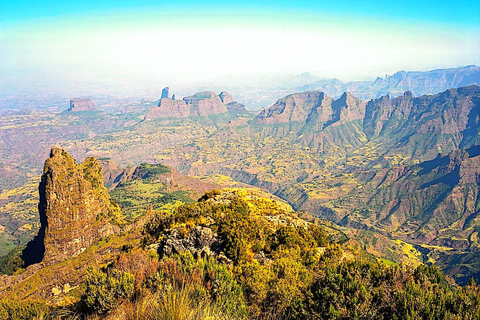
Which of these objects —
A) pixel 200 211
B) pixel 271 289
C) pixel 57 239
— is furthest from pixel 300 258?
pixel 57 239

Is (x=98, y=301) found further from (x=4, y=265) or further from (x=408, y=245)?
(x=408, y=245)

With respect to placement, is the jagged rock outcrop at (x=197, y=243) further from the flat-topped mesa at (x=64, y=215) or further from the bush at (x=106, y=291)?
the flat-topped mesa at (x=64, y=215)

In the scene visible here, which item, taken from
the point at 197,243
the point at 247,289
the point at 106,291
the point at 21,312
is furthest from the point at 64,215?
the point at 247,289

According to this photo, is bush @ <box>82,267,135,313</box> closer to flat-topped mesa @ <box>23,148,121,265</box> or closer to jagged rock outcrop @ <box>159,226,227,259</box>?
jagged rock outcrop @ <box>159,226,227,259</box>

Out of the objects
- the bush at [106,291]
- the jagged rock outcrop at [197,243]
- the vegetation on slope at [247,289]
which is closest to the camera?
the vegetation on slope at [247,289]

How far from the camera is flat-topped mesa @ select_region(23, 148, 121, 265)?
7594cm

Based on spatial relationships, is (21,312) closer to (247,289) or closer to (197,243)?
(197,243)

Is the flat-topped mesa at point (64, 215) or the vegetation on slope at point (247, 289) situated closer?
the vegetation on slope at point (247, 289)

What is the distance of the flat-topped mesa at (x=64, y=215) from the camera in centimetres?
7594

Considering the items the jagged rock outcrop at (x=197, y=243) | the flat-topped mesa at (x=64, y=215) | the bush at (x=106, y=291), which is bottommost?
the flat-topped mesa at (x=64, y=215)

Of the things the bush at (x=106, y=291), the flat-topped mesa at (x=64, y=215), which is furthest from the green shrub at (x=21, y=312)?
the flat-topped mesa at (x=64, y=215)

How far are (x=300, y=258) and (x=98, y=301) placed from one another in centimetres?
2058

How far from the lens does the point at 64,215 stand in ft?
257

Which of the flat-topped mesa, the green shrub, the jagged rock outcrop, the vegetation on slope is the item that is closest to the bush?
the vegetation on slope
